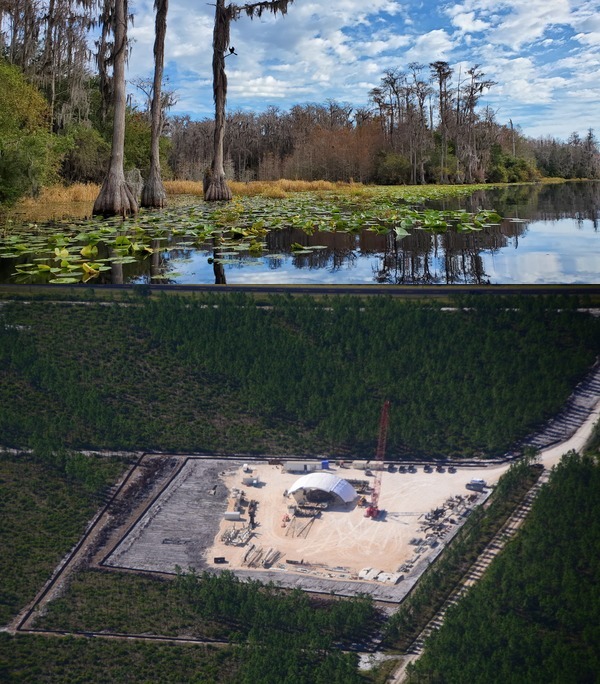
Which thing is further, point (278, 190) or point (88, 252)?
point (278, 190)

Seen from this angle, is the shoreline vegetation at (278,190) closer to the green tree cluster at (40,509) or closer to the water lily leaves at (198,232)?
the water lily leaves at (198,232)

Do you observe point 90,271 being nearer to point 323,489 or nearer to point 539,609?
point 323,489

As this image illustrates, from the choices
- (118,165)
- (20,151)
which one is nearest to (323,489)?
(118,165)

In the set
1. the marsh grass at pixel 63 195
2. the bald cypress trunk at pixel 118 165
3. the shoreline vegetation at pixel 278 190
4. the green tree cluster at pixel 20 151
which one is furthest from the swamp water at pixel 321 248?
the marsh grass at pixel 63 195

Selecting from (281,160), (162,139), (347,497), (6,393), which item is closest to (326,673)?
(347,497)

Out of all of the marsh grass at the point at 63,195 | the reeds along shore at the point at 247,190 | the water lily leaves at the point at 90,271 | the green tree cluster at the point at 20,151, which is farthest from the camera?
the marsh grass at the point at 63,195
